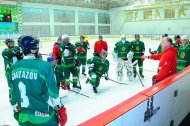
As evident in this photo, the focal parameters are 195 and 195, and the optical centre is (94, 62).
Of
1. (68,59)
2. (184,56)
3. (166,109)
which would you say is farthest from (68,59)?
(166,109)

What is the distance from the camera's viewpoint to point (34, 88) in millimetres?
1587

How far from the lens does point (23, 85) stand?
160cm

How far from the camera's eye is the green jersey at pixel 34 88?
5.12ft

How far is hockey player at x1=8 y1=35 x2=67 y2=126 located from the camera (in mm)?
1563

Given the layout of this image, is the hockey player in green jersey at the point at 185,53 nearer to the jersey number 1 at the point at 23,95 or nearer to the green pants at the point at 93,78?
the green pants at the point at 93,78

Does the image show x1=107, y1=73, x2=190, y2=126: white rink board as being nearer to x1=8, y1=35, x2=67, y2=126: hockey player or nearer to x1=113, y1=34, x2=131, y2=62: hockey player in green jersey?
x1=8, y1=35, x2=67, y2=126: hockey player

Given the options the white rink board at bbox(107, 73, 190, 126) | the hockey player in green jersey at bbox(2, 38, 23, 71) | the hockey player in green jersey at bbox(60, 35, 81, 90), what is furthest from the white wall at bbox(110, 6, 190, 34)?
the hockey player in green jersey at bbox(2, 38, 23, 71)

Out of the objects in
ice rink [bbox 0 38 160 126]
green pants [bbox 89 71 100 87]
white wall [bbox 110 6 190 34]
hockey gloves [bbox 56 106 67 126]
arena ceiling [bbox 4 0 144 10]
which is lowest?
ice rink [bbox 0 38 160 126]

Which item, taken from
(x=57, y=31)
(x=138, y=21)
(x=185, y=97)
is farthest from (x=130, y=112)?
(x=138, y=21)

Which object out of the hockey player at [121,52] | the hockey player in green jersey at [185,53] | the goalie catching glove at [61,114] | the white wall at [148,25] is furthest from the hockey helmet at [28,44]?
the white wall at [148,25]

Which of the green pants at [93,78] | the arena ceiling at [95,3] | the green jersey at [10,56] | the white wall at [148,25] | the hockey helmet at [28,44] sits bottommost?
the green pants at [93,78]

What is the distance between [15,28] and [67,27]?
472 centimetres

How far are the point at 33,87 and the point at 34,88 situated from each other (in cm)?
1

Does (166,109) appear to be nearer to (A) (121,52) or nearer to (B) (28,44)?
(B) (28,44)
